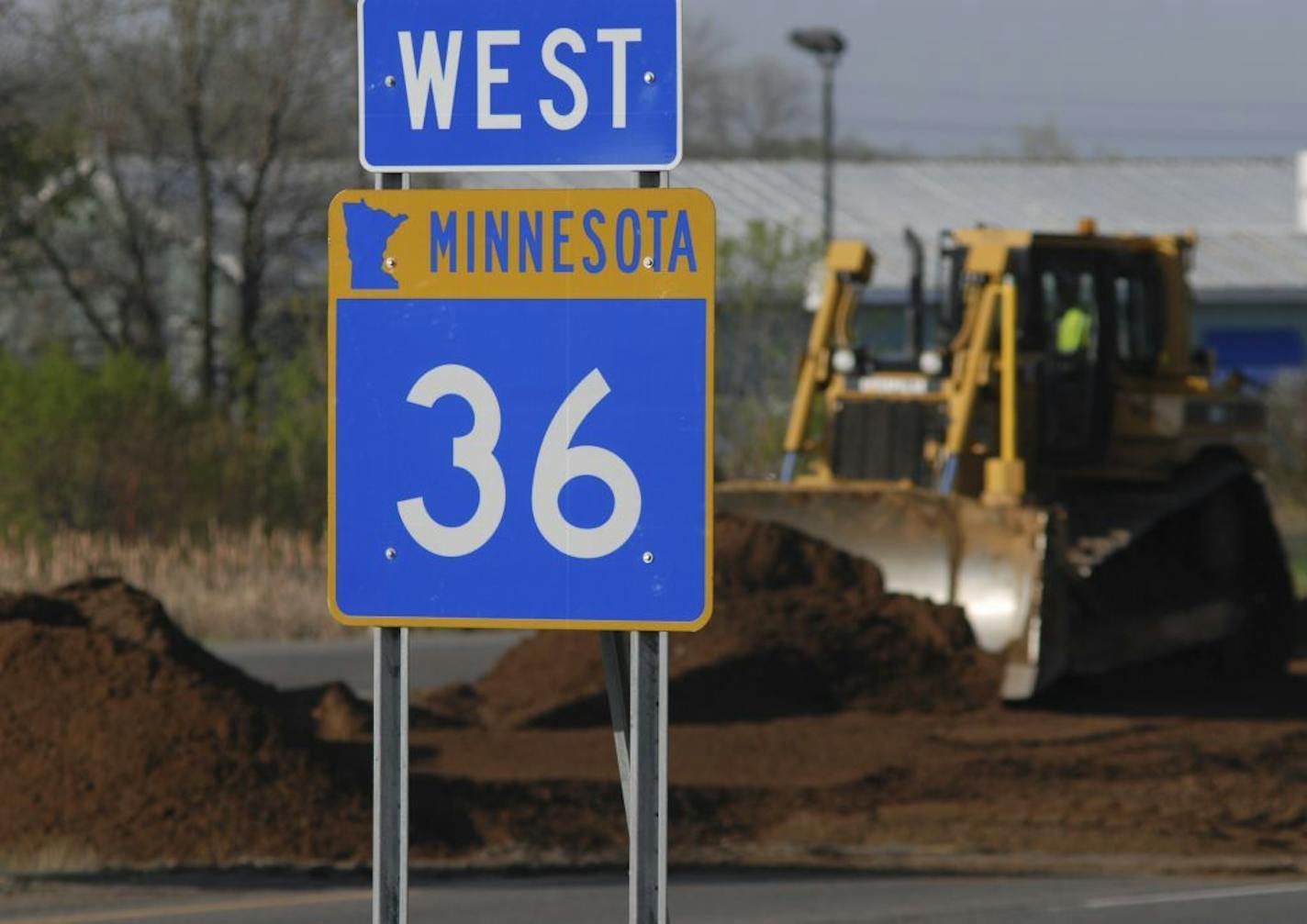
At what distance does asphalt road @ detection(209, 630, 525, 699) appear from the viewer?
20.6 metres

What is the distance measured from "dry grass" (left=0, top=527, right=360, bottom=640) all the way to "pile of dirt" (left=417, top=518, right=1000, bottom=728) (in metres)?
6.05

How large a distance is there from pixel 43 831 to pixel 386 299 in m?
7.25

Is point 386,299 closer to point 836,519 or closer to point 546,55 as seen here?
point 546,55

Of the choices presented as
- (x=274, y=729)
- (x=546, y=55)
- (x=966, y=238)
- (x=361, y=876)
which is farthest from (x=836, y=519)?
(x=546, y=55)

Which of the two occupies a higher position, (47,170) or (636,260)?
(636,260)

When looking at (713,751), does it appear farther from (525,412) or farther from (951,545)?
(525,412)

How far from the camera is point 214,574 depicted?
2503 cm

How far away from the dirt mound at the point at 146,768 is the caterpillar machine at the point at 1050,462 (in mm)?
5369

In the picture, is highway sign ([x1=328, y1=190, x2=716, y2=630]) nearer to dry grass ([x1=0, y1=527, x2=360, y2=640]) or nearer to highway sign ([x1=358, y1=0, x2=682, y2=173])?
highway sign ([x1=358, y1=0, x2=682, y2=173])

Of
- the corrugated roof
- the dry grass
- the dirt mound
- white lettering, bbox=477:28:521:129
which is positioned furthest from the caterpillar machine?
the corrugated roof

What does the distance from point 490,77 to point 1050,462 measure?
561 inches

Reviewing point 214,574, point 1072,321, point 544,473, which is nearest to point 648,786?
point 544,473

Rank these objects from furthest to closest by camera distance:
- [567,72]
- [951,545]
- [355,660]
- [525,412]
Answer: [355,660]
[951,545]
[567,72]
[525,412]

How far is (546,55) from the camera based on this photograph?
5.24 m
